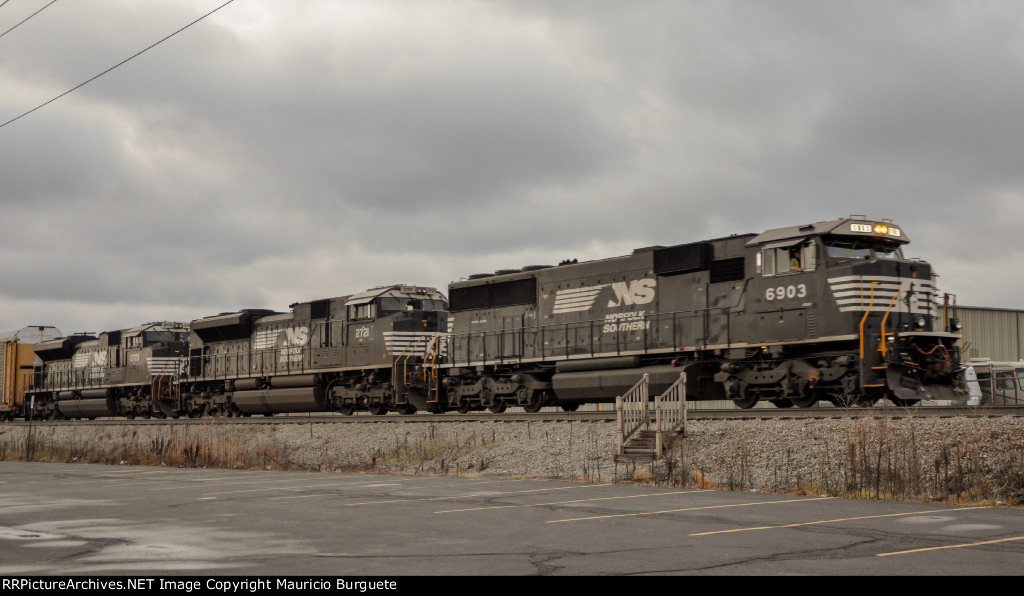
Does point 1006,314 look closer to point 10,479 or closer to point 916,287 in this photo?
point 916,287

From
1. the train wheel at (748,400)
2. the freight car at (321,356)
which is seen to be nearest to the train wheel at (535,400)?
the freight car at (321,356)

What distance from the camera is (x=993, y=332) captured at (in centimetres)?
4144

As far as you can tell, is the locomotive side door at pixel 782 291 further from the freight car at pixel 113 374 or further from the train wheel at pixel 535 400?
the freight car at pixel 113 374

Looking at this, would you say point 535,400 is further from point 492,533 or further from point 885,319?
point 492,533

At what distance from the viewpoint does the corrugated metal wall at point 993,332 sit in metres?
40.1

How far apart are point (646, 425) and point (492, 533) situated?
876cm

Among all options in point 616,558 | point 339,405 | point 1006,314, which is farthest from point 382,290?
point 1006,314

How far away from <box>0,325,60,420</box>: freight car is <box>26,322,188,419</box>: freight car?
36.7 inches

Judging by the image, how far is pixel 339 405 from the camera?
31.5m

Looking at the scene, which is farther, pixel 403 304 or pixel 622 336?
pixel 403 304

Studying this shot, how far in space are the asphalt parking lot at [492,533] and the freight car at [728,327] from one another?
6.43 m

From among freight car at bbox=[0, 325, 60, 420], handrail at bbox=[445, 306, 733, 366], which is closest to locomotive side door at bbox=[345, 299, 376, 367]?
handrail at bbox=[445, 306, 733, 366]

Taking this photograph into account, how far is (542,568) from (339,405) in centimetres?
2510

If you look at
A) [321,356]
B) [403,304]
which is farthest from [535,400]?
[321,356]
